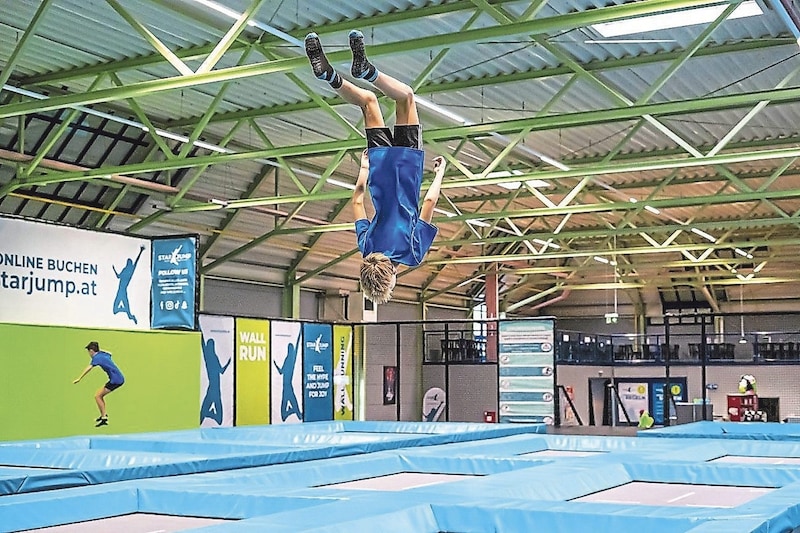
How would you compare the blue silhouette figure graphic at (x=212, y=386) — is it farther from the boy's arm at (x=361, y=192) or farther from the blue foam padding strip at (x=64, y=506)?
the boy's arm at (x=361, y=192)

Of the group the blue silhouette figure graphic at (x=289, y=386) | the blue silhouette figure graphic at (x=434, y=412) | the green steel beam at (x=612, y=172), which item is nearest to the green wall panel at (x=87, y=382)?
the blue silhouette figure graphic at (x=289, y=386)

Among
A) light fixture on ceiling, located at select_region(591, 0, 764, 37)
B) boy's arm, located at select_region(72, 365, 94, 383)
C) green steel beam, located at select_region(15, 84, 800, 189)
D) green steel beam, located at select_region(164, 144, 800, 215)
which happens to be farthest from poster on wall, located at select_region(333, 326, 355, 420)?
light fixture on ceiling, located at select_region(591, 0, 764, 37)

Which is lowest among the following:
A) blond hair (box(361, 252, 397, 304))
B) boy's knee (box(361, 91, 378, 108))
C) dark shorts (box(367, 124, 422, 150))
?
blond hair (box(361, 252, 397, 304))

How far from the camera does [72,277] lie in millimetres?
10273

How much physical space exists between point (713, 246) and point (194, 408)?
572 inches

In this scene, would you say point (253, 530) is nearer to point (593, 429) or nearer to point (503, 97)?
point (593, 429)

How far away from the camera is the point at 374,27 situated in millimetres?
10609

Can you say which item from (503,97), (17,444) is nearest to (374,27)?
(503,97)

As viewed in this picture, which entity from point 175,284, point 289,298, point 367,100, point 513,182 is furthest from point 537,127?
point 289,298

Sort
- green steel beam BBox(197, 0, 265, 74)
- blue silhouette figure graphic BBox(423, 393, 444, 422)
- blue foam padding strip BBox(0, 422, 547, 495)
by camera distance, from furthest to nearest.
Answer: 1. blue silhouette figure graphic BBox(423, 393, 444, 422)
2. green steel beam BBox(197, 0, 265, 74)
3. blue foam padding strip BBox(0, 422, 547, 495)

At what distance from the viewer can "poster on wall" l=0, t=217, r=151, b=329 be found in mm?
9680

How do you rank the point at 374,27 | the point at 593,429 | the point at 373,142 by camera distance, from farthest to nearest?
the point at 593,429
the point at 374,27
the point at 373,142

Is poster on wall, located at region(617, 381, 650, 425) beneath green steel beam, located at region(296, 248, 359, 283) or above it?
beneath

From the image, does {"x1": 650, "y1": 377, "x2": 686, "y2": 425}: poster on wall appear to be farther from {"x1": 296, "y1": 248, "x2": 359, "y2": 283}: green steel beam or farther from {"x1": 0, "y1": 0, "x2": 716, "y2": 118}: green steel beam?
{"x1": 0, "y1": 0, "x2": 716, "y2": 118}: green steel beam
